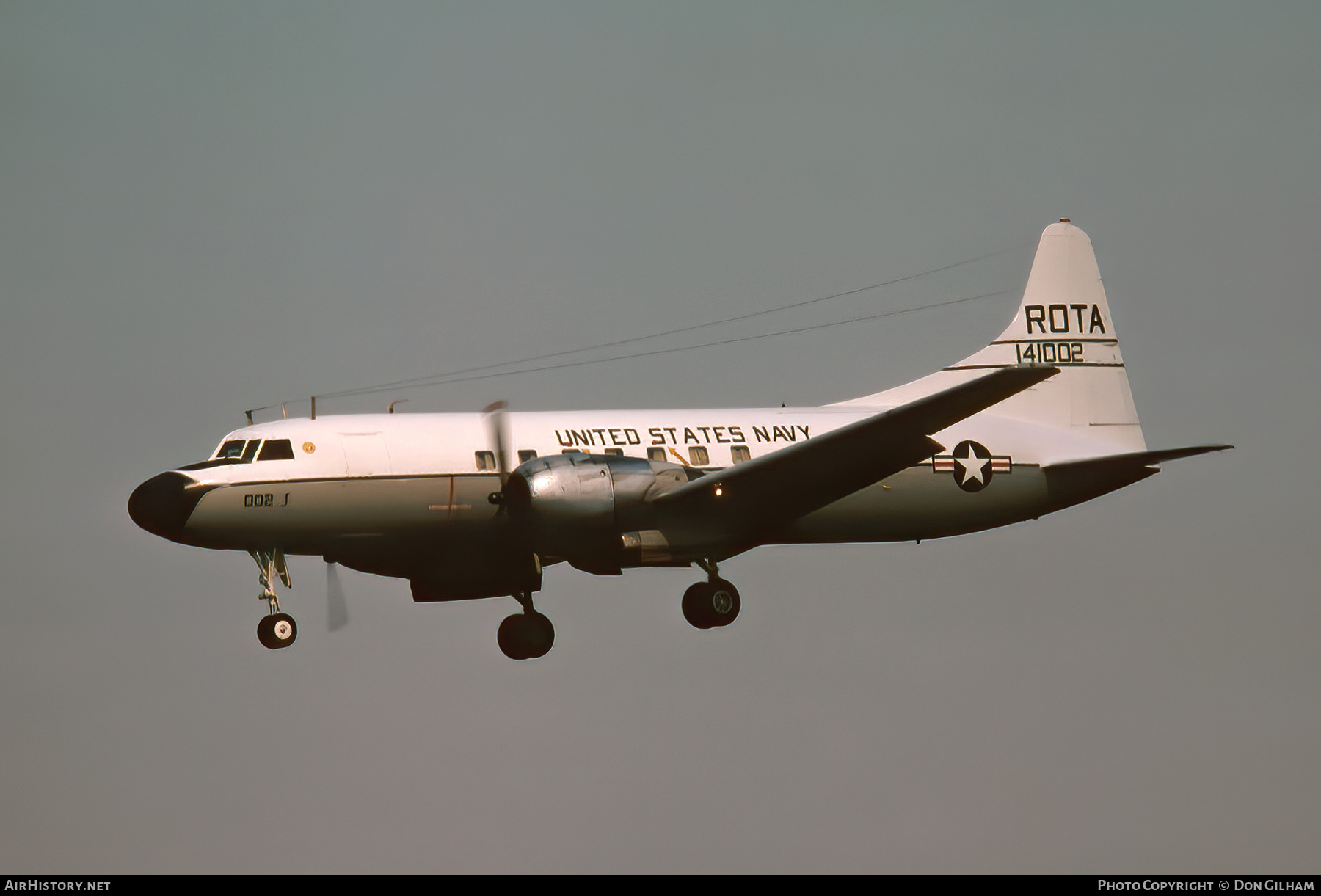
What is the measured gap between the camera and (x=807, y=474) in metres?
19.9

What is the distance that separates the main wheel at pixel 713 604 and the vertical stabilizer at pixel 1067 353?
477cm

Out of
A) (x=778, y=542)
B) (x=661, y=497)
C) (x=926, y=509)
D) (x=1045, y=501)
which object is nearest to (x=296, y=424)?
(x=661, y=497)

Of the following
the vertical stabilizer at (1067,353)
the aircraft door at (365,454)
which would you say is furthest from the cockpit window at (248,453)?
the vertical stabilizer at (1067,353)

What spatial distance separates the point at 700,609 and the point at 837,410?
4.29 meters

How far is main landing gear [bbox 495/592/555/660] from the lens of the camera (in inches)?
866

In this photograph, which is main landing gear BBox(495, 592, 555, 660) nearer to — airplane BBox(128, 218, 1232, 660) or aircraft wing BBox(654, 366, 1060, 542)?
airplane BBox(128, 218, 1232, 660)

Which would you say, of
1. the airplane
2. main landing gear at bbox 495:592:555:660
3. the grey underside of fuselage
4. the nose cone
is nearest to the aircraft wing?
the airplane

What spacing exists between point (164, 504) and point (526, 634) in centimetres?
558

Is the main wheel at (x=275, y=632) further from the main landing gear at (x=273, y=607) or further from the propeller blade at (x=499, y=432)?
the propeller blade at (x=499, y=432)

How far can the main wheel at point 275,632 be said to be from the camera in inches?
795

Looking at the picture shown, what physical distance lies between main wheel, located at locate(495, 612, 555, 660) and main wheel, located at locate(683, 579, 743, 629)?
7.40 feet

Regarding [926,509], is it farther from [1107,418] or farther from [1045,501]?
[1107,418]

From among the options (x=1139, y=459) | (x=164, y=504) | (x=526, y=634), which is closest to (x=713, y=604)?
(x=526, y=634)

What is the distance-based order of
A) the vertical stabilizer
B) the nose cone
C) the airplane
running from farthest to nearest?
the vertical stabilizer
the nose cone
the airplane
